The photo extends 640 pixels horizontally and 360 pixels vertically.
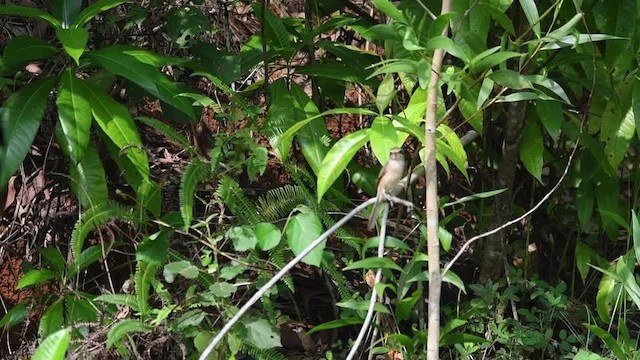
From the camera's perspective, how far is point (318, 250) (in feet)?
7.23

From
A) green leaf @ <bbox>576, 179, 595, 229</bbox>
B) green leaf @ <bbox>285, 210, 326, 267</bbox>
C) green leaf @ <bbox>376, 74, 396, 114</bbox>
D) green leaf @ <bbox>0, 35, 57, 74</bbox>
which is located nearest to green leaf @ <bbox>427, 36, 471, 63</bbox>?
green leaf @ <bbox>376, 74, 396, 114</bbox>

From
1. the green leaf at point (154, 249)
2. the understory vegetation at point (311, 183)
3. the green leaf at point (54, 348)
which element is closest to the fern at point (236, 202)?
the understory vegetation at point (311, 183)

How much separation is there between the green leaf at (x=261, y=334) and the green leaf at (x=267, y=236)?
8.9 inches

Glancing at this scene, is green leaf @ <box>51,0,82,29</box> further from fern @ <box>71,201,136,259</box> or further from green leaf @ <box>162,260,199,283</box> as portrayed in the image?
green leaf @ <box>162,260,199,283</box>

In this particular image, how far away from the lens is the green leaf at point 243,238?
217 centimetres

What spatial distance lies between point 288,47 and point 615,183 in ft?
4.18

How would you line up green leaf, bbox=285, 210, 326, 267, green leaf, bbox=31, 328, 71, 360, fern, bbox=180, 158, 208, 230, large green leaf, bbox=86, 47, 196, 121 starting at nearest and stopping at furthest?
1. green leaf, bbox=31, 328, 71, 360
2. green leaf, bbox=285, 210, 326, 267
3. fern, bbox=180, 158, 208, 230
4. large green leaf, bbox=86, 47, 196, 121

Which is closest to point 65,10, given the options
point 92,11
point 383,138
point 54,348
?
point 92,11

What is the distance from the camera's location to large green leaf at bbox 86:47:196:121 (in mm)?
2447

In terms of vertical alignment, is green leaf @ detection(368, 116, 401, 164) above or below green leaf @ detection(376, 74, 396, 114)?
below

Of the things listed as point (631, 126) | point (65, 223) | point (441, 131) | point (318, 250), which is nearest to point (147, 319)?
point (318, 250)

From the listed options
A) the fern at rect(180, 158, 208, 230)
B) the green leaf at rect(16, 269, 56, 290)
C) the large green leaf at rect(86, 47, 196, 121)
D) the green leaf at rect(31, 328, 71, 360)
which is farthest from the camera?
the green leaf at rect(16, 269, 56, 290)

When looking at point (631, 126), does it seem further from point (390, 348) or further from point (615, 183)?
point (390, 348)

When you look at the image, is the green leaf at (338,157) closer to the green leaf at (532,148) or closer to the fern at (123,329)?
the fern at (123,329)
